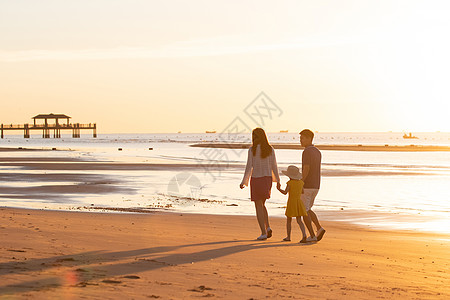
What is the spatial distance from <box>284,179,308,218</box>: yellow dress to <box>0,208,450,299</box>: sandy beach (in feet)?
1.95

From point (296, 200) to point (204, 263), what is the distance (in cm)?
311

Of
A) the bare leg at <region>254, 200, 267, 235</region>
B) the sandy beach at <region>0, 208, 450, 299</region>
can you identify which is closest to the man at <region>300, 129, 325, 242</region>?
the sandy beach at <region>0, 208, 450, 299</region>

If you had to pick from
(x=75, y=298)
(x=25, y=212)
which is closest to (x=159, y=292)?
(x=75, y=298)

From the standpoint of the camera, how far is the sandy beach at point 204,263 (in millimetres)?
6469

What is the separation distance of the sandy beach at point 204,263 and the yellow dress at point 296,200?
0.59 meters

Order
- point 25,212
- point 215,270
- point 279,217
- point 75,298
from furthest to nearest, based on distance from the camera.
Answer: point 279,217
point 25,212
point 215,270
point 75,298

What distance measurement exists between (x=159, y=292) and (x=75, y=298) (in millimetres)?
941

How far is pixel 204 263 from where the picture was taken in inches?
317

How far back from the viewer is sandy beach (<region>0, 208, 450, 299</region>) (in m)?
6.47

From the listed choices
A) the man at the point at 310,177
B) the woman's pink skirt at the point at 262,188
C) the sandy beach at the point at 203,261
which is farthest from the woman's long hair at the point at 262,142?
the sandy beach at the point at 203,261

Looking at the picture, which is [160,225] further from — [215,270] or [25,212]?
[215,270]

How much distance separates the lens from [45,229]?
420 inches

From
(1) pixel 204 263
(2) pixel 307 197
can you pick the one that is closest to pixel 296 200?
(2) pixel 307 197

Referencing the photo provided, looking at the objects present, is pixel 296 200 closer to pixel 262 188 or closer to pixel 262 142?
pixel 262 188
